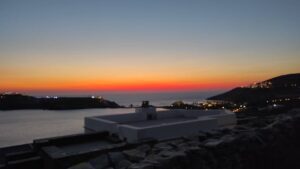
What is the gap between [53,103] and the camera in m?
105

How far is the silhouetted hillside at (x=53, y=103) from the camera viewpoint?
102125mm

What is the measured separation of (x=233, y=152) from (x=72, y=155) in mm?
4050

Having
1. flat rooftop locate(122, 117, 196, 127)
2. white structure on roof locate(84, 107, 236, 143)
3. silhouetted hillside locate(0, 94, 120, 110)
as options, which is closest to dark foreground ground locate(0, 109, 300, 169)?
white structure on roof locate(84, 107, 236, 143)

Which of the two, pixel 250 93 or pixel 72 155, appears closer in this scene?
pixel 72 155

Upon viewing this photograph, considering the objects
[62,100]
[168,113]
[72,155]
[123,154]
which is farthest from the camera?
[62,100]

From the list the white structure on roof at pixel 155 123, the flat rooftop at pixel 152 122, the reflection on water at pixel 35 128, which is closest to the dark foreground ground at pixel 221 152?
the white structure on roof at pixel 155 123

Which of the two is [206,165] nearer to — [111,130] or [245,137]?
[245,137]

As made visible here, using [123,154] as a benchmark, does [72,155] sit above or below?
below

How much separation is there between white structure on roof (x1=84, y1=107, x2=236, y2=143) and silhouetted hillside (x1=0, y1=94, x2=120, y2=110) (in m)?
87.4

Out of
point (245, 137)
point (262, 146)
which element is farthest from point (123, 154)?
point (262, 146)

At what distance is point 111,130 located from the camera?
38.2 feet

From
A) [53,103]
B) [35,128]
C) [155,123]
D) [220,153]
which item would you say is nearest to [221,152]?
[220,153]

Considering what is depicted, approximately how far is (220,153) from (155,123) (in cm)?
968

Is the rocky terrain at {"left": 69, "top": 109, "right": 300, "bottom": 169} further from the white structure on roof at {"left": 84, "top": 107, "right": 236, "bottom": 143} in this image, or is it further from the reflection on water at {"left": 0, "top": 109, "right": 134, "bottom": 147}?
the reflection on water at {"left": 0, "top": 109, "right": 134, "bottom": 147}
